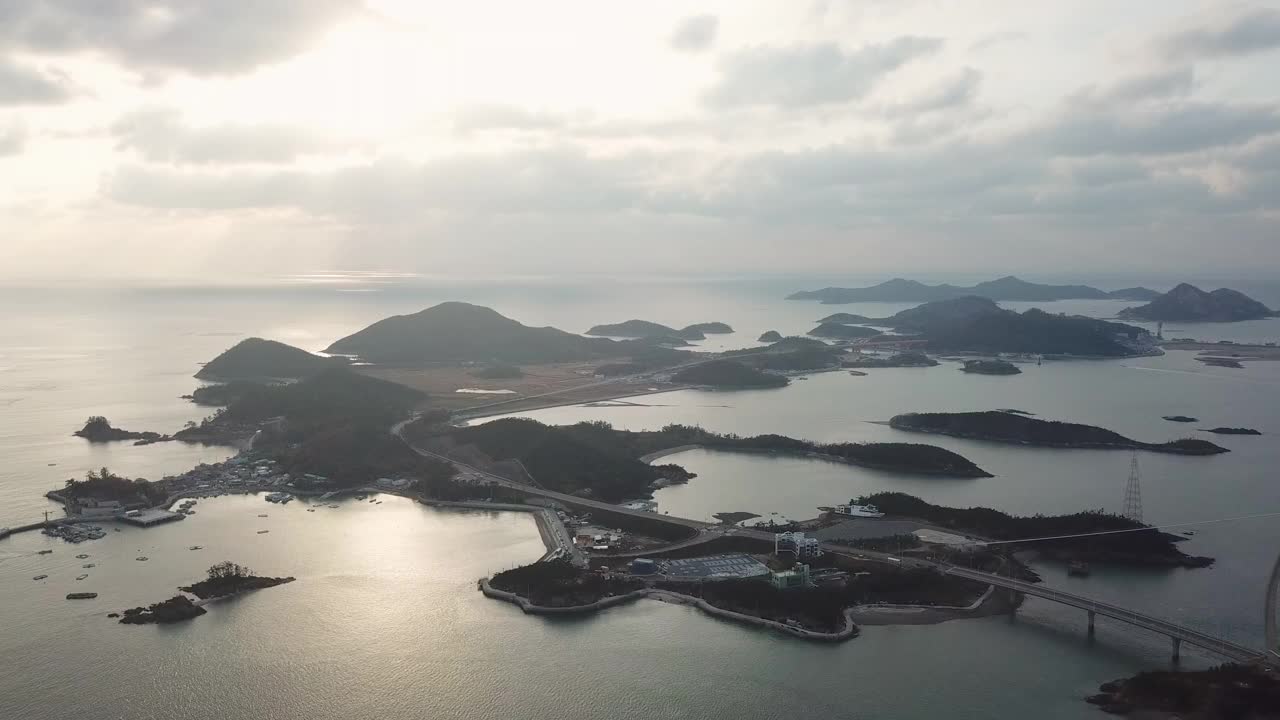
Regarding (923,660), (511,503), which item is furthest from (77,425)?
(923,660)

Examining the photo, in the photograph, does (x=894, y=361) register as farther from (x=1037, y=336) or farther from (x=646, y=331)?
(x=646, y=331)

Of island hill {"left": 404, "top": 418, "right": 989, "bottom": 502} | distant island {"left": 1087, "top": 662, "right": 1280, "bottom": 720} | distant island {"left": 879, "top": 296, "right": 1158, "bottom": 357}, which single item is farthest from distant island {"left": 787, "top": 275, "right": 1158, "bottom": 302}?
distant island {"left": 1087, "top": 662, "right": 1280, "bottom": 720}

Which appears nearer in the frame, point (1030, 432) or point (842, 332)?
point (1030, 432)

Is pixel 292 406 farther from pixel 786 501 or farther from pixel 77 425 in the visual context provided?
pixel 786 501

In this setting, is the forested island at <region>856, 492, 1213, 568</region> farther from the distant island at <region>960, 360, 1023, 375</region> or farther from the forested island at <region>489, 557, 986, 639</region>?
the distant island at <region>960, 360, 1023, 375</region>

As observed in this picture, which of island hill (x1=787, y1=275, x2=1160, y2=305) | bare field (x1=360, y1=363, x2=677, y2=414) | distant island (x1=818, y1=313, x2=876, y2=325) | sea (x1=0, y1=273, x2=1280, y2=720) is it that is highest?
Answer: island hill (x1=787, y1=275, x2=1160, y2=305)

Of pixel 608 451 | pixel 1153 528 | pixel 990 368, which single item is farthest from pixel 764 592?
pixel 990 368

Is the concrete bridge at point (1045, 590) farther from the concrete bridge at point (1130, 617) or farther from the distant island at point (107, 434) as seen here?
the distant island at point (107, 434)
